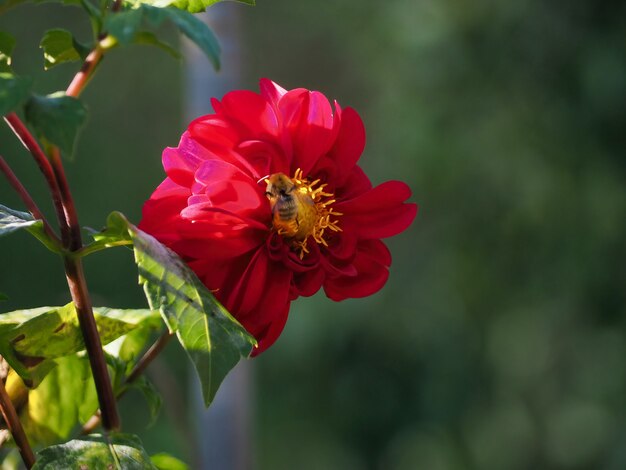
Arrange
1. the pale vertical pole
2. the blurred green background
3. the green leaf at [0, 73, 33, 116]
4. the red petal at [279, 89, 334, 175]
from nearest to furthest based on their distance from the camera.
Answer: the green leaf at [0, 73, 33, 116]
the red petal at [279, 89, 334, 175]
the pale vertical pole
the blurred green background

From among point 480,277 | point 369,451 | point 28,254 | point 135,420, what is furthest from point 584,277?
point 28,254

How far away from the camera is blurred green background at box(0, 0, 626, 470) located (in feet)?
6.65

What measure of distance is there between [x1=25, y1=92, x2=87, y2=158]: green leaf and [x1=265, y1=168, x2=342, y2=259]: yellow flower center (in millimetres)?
94

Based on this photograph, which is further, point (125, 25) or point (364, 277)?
point (364, 277)

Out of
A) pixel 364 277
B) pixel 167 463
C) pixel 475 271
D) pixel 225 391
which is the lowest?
pixel 225 391

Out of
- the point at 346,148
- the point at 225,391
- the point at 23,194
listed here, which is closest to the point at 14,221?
the point at 23,194

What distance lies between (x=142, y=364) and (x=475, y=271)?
6.34 feet

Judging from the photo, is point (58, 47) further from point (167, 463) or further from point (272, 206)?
point (167, 463)

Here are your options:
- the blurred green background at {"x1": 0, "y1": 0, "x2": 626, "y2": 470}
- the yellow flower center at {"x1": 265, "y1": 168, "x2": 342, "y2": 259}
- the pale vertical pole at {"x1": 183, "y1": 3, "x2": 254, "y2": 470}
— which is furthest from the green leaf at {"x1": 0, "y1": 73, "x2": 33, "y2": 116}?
the blurred green background at {"x1": 0, "y1": 0, "x2": 626, "y2": 470}

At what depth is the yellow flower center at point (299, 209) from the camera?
1.11 feet

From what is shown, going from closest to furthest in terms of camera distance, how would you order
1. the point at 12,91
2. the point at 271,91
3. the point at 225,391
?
the point at 12,91 < the point at 271,91 < the point at 225,391

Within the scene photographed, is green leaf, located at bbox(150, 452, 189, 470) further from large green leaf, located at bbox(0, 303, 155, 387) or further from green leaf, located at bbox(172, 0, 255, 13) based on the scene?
green leaf, located at bbox(172, 0, 255, 13)

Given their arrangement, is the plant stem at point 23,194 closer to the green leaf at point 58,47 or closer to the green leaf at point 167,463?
the green leaf at point 58,47

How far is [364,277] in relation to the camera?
1.21 feet
